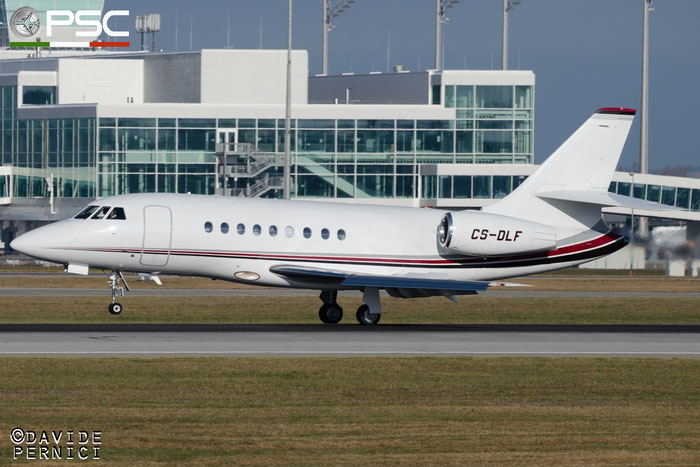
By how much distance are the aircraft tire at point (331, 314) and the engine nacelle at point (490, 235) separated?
3623 mm

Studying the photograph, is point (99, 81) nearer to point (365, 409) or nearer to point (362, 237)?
point (362, 237)

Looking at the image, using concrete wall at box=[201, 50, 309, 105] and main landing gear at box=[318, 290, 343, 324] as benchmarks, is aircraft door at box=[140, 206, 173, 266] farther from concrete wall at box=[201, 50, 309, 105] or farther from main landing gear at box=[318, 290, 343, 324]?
concrete wall at box=[201, 50, 309, 105]

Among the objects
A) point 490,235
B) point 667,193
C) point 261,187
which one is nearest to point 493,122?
point 667,193

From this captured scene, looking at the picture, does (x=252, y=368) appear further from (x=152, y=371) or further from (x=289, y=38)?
(x=289, y=38)

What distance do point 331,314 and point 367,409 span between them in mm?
16588

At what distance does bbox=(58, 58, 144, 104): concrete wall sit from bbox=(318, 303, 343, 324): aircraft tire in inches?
2747

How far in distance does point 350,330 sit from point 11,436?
57.1 feet

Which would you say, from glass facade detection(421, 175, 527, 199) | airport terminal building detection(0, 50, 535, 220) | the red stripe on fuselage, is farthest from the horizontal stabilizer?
glass facade detection(421, 175, 527, 199)

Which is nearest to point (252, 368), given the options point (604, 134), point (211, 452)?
point (211, 452)

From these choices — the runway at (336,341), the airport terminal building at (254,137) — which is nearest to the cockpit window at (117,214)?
the runway at (336,341)

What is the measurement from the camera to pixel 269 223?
3522 centimetres

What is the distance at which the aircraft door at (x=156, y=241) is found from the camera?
112 ft

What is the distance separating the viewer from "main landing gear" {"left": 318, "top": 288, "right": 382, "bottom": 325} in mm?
35375

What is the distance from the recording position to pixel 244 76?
98812 mm
